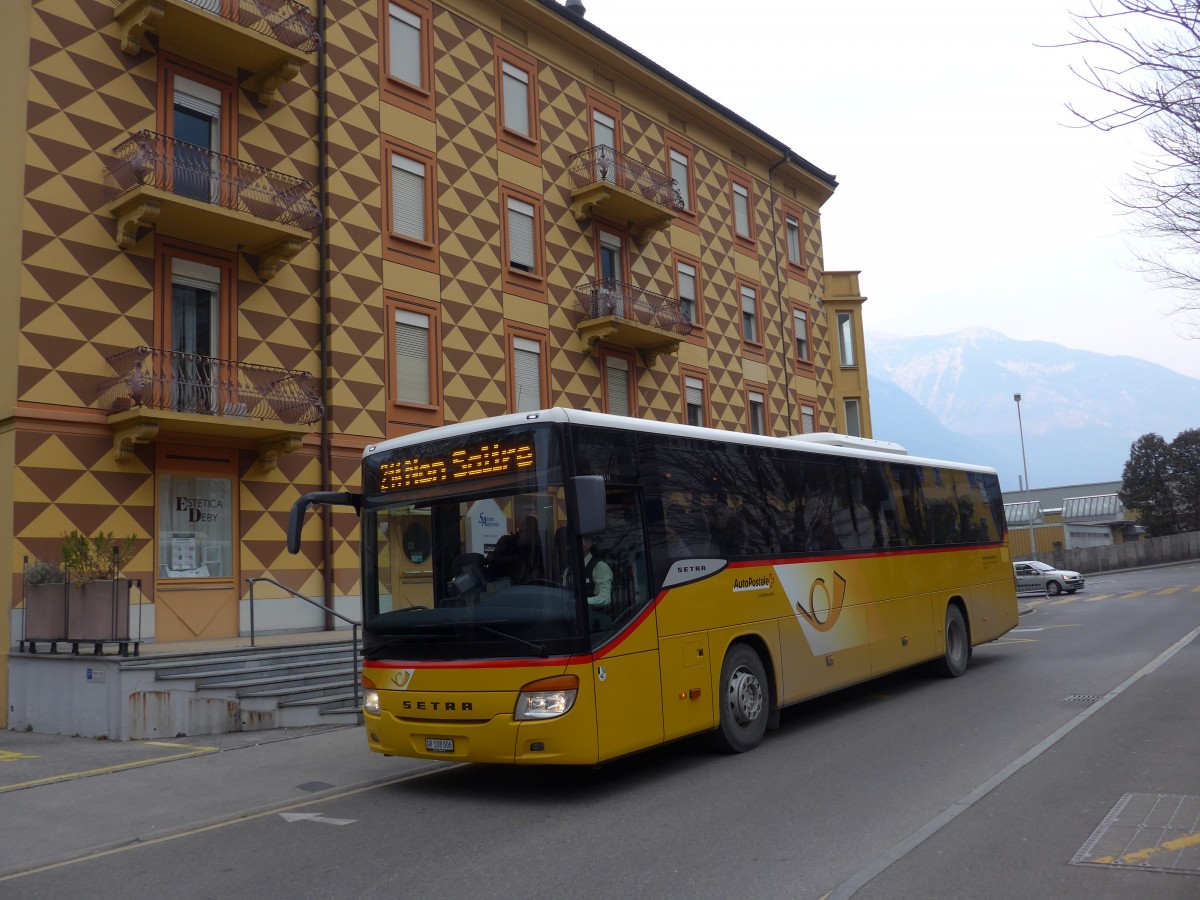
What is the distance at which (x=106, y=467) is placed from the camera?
50.4 ft

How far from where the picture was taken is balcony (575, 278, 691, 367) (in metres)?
24.4

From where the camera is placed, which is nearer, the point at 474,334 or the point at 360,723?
the point at 360,723

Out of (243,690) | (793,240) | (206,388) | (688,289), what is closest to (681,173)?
(688,289)

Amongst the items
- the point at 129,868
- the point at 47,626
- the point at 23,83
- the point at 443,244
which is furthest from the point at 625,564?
the point at 443,244

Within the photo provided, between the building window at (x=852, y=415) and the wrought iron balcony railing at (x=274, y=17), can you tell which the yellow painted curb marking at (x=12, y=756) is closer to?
the wrought iron balcony railing at (x=274, y=17)

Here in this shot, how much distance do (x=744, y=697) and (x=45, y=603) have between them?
9.63m

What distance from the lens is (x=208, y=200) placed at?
55.5 ft

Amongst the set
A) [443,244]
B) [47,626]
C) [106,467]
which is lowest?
[47,626]

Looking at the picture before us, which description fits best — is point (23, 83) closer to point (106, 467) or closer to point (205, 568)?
point (106, 467)

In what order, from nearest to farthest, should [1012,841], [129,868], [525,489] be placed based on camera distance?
[1012,841] < [129,868] < [525,489]

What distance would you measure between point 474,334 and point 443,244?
6.65ft

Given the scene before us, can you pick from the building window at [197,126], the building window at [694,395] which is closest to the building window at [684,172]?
the building window at [694,395]

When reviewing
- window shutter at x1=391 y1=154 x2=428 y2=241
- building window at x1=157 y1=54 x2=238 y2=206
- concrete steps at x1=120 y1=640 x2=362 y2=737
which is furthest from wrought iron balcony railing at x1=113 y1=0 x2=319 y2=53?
concrete steps at x1=120 y1=640 x2=362 y2=737

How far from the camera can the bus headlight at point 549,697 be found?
25.0ft
